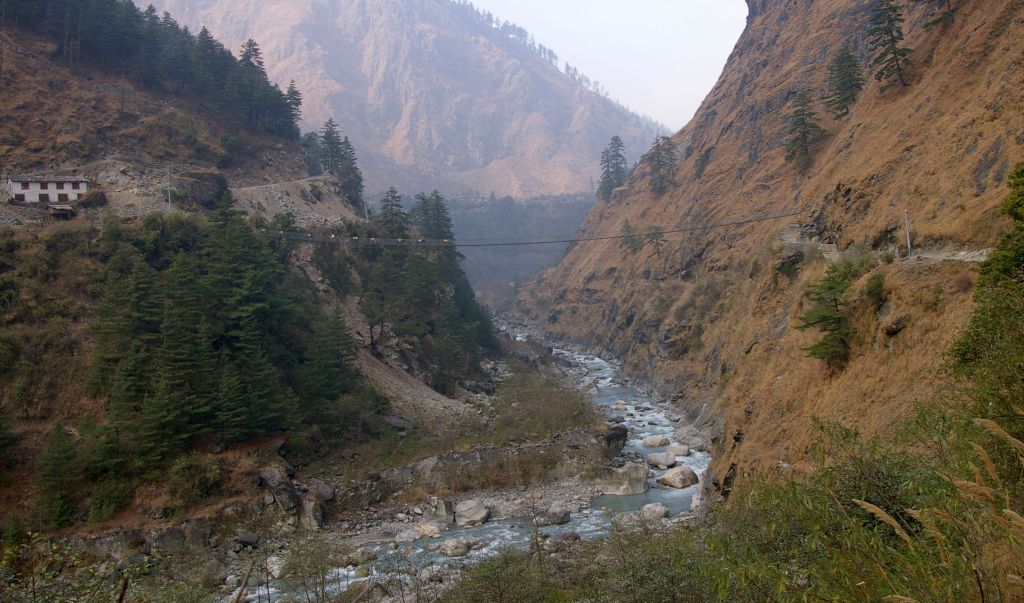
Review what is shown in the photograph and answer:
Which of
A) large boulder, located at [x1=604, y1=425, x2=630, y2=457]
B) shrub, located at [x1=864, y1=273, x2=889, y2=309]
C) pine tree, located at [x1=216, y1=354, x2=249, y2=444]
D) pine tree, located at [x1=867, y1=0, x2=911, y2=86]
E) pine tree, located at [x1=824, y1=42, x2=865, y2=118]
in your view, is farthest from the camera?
pine tree, located at [x1=824, y1=42, x2=865, y2=118]

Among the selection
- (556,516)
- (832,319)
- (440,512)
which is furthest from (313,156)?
(832,319)

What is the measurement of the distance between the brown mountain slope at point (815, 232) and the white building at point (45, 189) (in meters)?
37.1

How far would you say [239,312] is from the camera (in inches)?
1111

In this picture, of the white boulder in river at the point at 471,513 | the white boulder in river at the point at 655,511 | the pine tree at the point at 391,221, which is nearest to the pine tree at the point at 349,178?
the pine tree at the point at 391,221

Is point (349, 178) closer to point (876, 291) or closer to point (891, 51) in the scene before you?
point (891, 51)

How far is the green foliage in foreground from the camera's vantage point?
4062mm

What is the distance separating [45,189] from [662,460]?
36.6 m

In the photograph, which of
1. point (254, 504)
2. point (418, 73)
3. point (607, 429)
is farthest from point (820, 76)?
point (418, 73)

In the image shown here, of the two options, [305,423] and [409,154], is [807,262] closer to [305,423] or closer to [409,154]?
[305,423]

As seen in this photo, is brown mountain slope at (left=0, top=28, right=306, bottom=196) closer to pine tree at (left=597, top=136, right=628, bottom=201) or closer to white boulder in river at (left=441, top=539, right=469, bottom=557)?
white boulder in river at (left=441, top=539, right=469, bottom=557)

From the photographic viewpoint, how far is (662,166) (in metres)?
68.3

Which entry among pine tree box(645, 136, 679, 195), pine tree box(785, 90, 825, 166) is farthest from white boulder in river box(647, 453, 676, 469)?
pine tree box(645, 136, 679, 195)

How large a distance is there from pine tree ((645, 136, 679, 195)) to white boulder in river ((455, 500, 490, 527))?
49552 millimetres

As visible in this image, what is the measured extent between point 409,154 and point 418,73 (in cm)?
4408
